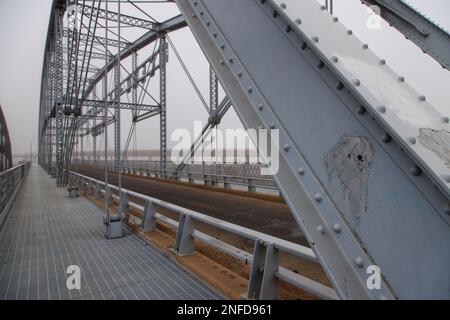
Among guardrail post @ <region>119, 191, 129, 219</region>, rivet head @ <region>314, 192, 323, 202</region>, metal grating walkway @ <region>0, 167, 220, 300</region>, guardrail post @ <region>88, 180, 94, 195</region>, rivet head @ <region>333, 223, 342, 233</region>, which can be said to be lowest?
metal grating walkway @ <region>0, 167, 220, 300</region>

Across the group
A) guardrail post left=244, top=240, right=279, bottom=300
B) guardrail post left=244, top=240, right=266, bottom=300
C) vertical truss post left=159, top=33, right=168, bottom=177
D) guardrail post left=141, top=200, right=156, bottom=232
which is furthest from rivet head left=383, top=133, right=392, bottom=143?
vertical truss post left=159, top=33, right=168, bottom=177

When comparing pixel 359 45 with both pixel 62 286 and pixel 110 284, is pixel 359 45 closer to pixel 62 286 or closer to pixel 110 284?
pixel 110 284

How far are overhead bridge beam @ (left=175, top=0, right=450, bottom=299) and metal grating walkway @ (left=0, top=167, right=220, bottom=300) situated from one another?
91.9 inches

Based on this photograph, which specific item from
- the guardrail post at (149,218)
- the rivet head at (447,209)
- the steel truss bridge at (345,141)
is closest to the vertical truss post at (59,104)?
the guardrail post at (149,218)

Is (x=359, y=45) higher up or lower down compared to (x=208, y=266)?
higher up

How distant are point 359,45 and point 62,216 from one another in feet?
30.3

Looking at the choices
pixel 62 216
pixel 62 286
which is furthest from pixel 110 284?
pixel 62 216

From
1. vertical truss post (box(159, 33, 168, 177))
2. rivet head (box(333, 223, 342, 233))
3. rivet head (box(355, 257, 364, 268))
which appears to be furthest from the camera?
vertical truss post (box(159, 33, 168, 177))

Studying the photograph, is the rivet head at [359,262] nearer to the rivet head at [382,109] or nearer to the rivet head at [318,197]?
the rivet head at [318,197]

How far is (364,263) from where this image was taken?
1562 mm

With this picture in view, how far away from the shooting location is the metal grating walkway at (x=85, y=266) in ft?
12.1

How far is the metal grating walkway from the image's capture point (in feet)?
12.1

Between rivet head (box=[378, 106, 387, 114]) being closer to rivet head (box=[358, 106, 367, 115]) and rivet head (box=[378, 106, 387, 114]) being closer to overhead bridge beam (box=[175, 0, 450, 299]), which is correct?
overhead bridge beam (box=[175, 0, 450, 299])

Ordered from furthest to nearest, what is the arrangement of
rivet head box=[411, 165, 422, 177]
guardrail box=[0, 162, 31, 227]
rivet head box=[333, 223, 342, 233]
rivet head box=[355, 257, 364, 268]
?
guardrail box=[0, 162, 31, 227] → rivet head box=[333, 223, 342, 233] → rivet head box=[355, 257, 364, 268] → rivet head box=[411, 165, 422, 177]
